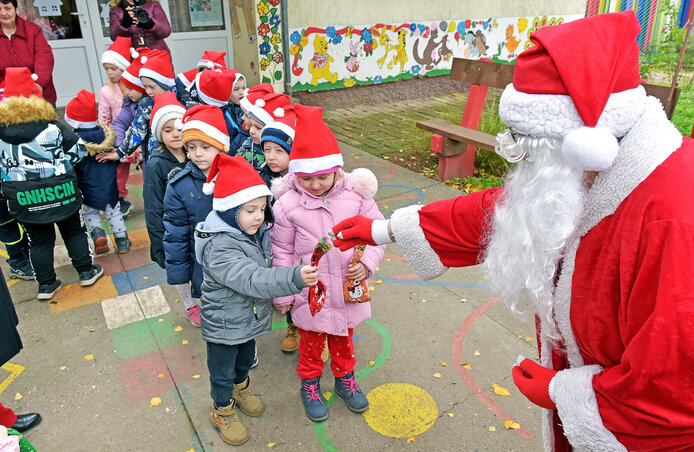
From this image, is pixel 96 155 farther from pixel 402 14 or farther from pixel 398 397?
pixel 402 14

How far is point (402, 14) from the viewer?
10.0 metres

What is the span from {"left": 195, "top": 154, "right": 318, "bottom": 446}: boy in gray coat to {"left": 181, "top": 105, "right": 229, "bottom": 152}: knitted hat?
65cm

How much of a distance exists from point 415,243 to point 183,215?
5.56ft

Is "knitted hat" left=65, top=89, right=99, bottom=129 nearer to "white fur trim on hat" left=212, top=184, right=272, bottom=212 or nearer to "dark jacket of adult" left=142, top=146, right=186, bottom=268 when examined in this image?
"dark jacket of adult" left=142, top=146, right=186, bottom=268

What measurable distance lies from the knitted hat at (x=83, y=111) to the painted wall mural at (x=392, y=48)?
4.82m

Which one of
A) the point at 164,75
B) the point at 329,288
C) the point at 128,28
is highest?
the point at 128,28

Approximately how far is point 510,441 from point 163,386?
2133 millimetres

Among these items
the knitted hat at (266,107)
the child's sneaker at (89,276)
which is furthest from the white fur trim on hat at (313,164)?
the child's sneaker at (89,276)

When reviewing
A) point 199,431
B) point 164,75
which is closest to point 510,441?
point 199,431

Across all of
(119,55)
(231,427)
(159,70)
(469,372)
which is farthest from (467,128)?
(231,427)

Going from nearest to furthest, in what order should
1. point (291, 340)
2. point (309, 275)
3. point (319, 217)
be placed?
1. point (309, 275)
2. point (319, 217)
3. point (291, 340)

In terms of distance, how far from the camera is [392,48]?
1018 centimetres

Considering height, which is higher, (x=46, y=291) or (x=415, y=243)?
(x=415, y=243)

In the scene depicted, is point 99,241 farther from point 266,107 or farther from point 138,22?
point 138,22
